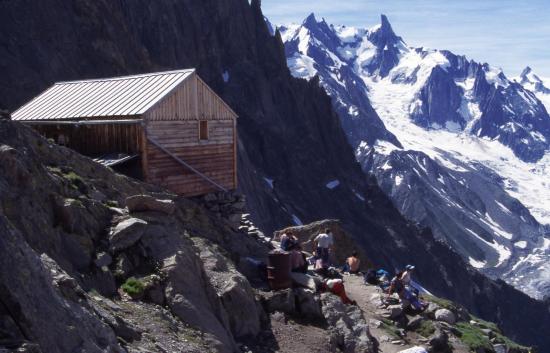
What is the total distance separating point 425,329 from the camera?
18.8m

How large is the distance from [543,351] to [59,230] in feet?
343

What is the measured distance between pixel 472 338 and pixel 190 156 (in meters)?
10.4

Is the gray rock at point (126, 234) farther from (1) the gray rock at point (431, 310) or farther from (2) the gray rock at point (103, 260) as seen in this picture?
(1) the gray rock at point (431, 310)

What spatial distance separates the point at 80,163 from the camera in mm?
17031

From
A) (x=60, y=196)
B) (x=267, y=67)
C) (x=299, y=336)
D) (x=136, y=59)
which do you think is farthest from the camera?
(x=267, y=67)

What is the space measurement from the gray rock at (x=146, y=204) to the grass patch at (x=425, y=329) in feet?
28.1

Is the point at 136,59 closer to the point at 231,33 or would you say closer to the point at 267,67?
A: the point at 231,33

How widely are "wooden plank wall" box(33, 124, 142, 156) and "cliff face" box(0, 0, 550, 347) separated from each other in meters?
46.0

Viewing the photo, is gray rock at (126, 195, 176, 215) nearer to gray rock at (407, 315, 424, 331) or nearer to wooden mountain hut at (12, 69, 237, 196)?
wooden mountain hut at (12, 69, 237, 196)

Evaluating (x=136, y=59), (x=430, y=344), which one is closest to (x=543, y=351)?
(x=136, y=59)

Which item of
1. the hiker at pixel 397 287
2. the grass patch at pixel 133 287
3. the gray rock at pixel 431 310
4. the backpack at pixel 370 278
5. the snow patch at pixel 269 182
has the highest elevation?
the grass patch at pixel 133 287

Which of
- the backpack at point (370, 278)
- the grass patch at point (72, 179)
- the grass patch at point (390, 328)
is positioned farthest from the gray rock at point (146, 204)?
the backpack at point (370, 278)

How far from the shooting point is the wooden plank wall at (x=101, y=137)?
19.7 metres

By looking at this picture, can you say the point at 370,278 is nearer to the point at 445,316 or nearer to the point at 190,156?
the point at 445,316
